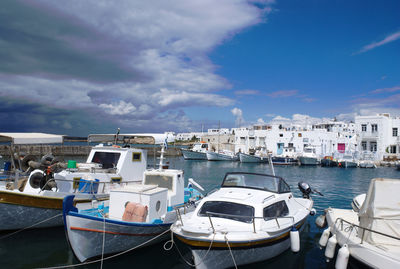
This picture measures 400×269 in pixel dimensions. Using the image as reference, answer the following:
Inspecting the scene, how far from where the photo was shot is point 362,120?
201 feet

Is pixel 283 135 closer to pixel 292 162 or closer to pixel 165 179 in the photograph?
pixel 292 162

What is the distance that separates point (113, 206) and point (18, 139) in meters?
6.21

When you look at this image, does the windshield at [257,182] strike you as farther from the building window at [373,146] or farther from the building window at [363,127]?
the building window at [363,127]

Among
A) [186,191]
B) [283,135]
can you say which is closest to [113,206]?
[186,191]

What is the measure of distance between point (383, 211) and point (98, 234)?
7.76m

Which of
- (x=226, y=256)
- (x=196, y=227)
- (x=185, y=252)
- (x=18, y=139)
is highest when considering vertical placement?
(x=18, y=139)

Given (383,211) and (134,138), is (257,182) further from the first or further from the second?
(134,138)

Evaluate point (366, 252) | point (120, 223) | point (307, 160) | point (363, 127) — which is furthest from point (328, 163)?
point (120, 223)

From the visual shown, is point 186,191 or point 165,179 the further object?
point 186,191

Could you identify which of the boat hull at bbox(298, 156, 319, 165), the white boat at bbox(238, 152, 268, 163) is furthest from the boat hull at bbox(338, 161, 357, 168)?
the white boat at bbox(238, 152, 268, 163)

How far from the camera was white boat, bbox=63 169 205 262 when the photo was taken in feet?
27.5

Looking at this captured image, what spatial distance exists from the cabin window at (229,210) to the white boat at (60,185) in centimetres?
500

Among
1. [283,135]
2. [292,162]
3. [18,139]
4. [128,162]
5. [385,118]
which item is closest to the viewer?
[18,139]

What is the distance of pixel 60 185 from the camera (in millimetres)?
11883
